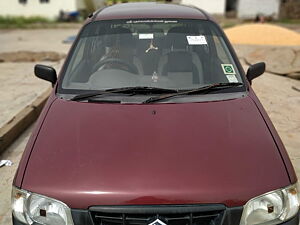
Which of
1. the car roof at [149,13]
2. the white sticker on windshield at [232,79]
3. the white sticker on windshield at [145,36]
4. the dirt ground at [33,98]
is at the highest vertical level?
the car roof at [149,13]

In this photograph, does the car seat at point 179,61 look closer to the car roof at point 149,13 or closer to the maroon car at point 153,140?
the maroon car at point 153,140

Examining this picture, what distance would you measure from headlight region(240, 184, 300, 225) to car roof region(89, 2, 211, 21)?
2.04 m

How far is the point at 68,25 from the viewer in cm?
2111

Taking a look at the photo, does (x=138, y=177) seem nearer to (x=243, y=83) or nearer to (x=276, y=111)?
(x=243, y=83)

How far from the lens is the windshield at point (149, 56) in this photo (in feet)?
10.5

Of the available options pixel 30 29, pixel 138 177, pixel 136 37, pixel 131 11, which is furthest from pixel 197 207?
pixel 30 29

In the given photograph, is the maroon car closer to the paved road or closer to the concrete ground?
the paved road

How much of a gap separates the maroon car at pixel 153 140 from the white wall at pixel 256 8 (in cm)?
1995

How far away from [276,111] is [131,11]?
3.06 meters

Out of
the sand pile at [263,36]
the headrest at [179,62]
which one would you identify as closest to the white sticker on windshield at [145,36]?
the headrest at [179,62]

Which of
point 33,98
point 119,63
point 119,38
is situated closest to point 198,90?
point 119,63

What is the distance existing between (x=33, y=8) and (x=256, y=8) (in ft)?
41.6

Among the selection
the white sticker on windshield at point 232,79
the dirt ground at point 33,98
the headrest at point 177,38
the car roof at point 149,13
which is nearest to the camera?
the white sticker on windshield at point 232,79

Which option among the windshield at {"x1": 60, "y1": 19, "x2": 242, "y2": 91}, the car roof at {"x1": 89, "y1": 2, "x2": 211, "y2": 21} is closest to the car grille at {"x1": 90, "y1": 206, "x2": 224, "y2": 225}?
the windshield at {"x1": 60, "y1": 19, "x2": 242, "y2": 91}
